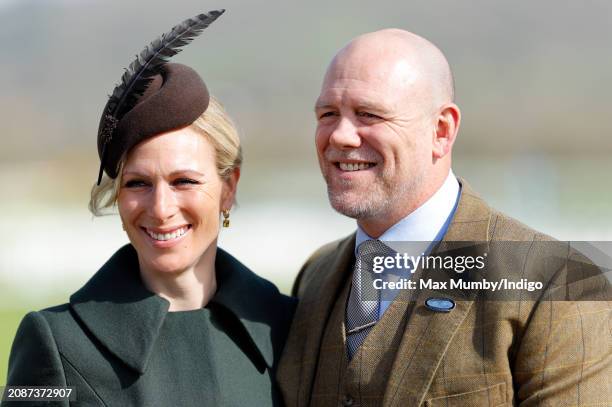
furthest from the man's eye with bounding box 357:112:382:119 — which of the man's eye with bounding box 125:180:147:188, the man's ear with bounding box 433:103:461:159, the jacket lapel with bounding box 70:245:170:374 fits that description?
the jacket lapel with bounding box 70:245:170:374

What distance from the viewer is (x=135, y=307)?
2.88 metres

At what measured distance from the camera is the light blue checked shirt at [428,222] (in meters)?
2.91

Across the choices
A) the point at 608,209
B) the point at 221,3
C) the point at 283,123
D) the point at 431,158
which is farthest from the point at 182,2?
the point at 431,158

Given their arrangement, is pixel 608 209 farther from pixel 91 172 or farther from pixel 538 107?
pixel 91 172

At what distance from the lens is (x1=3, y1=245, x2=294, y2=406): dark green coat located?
270 cm

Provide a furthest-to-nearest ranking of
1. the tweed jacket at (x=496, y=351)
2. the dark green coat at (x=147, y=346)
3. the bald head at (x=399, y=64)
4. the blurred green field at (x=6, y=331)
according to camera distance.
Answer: the blurred green field at (x=6, y=331) < the bald head at (x=399, y=64) < the dark green coat at (x=147, y=346) < the tweed jacket at (x=496, y=351)

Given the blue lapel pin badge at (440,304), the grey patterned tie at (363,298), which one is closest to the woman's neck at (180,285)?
the grey patterned tie at (363,298)

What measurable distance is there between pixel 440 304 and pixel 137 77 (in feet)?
3.68

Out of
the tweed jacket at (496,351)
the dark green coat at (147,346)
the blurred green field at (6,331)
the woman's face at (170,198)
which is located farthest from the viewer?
the blurred green field at (6,331)

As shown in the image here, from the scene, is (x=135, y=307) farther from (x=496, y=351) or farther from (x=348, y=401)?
(x=496, y=351)

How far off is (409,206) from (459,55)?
18.3 m

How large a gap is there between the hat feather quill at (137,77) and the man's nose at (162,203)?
0.63ft

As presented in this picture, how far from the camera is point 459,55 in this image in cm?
2070

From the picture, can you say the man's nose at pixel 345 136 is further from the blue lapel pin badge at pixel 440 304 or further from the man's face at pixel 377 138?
the blue lapel pin badge at pixel 440 304
